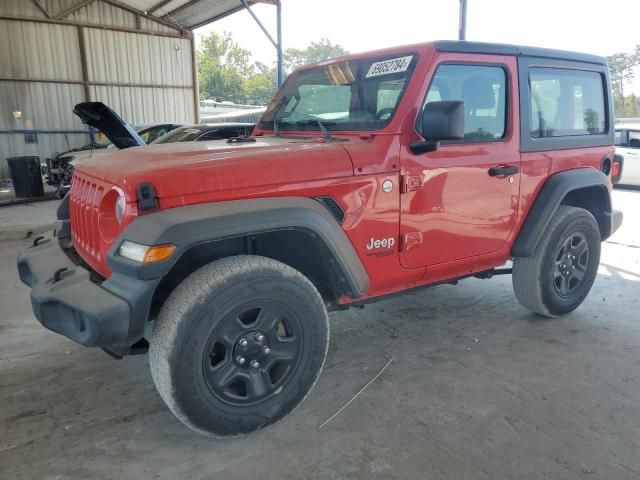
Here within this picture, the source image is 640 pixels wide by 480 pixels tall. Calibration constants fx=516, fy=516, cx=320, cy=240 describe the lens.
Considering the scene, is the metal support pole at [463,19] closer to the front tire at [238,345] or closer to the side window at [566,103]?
the side window at [566,103]

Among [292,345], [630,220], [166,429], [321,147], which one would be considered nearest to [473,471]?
[292,345]

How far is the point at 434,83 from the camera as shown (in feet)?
9.52

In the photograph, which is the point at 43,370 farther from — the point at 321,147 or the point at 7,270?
the point at 7,270

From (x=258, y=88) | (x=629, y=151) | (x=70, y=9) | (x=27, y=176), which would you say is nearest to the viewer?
(x=27, y=176)

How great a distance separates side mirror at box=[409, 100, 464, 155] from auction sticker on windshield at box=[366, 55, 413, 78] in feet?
1.33

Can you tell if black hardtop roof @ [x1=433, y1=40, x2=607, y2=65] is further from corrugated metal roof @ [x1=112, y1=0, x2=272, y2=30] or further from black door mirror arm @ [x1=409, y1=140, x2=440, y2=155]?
corrugated metal roof @ [x1=112, y1=0, x2=272, y2=30]

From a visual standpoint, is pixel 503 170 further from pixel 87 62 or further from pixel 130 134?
pixel 87 62

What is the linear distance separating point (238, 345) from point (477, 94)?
206 cm

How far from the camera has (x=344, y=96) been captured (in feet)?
10.5

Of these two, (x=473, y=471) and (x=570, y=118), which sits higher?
(x=570, y=118)

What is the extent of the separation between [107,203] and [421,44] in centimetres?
191

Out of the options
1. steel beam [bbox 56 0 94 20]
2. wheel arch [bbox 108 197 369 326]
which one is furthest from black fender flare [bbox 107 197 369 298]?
steel beam [bbox 56 0 94 20]

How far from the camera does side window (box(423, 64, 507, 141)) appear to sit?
2963mm

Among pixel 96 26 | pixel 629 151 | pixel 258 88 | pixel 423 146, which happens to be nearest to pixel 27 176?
pixel 96 26
